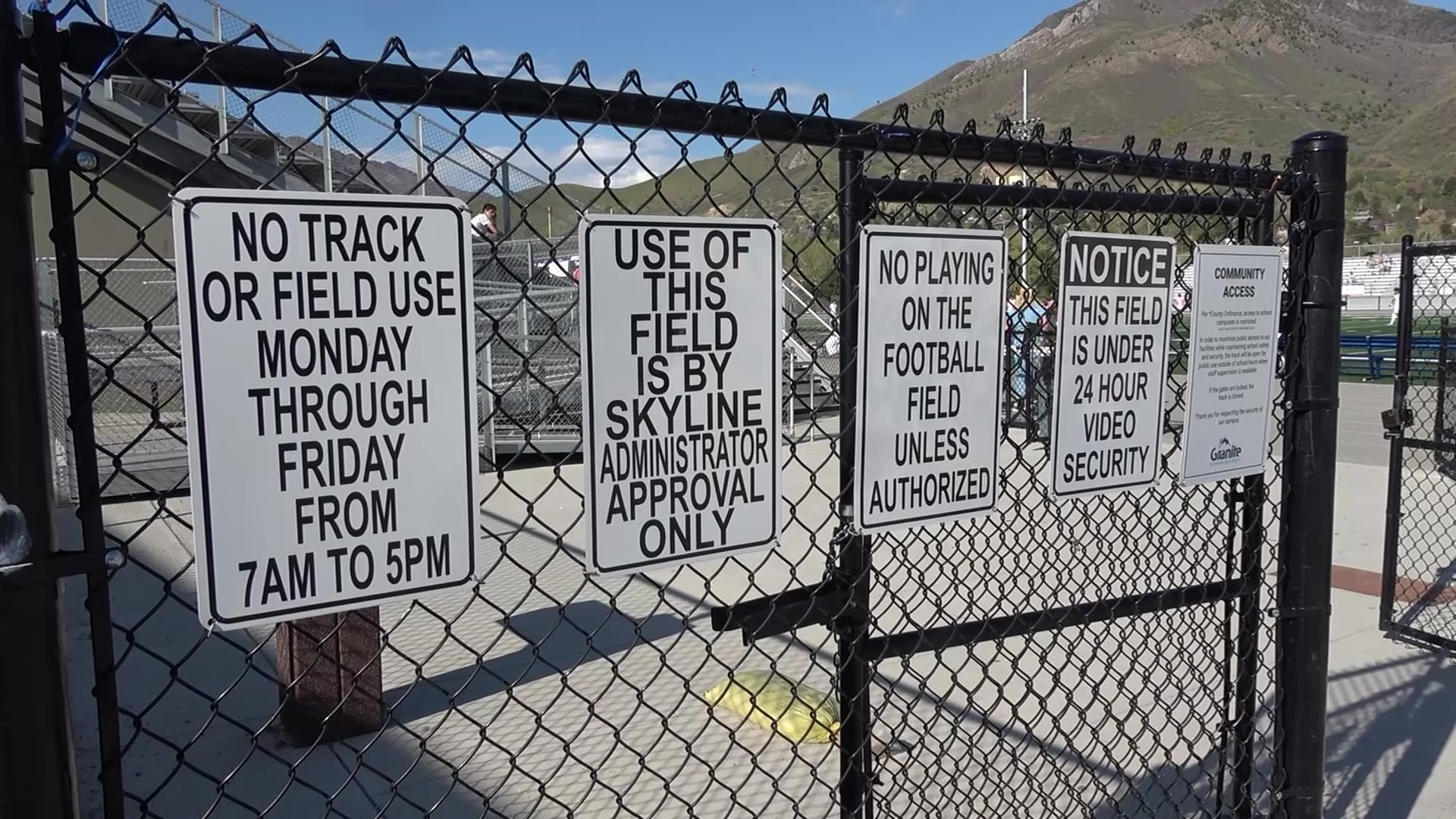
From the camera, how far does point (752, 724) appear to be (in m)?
4.59

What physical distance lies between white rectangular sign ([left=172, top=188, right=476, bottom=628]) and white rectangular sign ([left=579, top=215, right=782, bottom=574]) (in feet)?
0.79

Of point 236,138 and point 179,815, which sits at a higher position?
point 236,138

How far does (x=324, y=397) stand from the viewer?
1.51 metres

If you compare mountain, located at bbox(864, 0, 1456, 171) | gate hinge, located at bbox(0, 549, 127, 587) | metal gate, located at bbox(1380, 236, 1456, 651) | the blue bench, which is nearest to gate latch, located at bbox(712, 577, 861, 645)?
gate hinge, located at bbox(0, 549, 127, 587)

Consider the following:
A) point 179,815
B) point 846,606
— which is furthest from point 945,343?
point 179,815

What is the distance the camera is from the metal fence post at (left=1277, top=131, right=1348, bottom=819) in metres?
2.90

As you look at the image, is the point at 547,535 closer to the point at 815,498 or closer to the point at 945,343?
the point at 815,498

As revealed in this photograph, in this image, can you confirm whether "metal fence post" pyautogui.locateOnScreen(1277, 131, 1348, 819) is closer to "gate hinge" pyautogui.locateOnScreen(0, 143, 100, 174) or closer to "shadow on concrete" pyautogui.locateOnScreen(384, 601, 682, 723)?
"shadow on concrete" pyautogui.locateOnScreen(384, 601, 682, 723)

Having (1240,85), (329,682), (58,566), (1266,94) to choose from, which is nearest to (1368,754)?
(329,682)

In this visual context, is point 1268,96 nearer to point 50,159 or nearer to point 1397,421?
point 1397,421

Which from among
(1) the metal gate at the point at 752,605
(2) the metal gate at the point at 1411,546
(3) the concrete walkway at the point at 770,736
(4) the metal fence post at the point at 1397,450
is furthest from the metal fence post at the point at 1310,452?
(4) the metal fence post at the point at 1397,450

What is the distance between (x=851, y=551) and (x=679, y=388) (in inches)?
23.4

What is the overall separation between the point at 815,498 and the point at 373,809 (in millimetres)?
6453

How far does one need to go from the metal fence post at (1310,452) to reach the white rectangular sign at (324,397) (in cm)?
242
